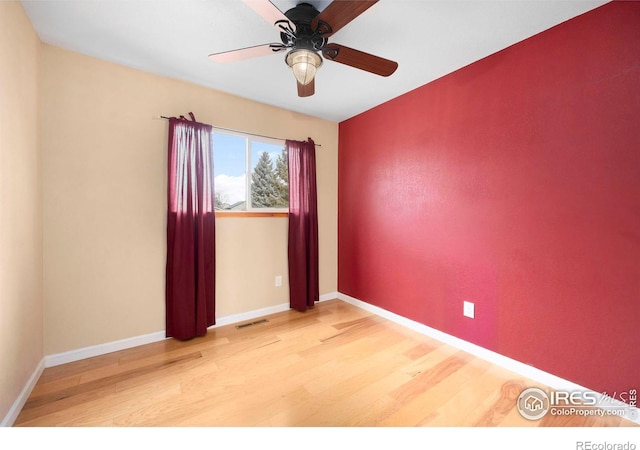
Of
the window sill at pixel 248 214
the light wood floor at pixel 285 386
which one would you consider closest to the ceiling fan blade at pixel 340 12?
the window sill at pixel 248 214

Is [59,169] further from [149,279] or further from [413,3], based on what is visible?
[413,3]

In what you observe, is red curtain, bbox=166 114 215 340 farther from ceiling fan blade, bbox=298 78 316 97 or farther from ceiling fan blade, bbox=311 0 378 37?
ceiling fan blade, bbox=311 0 378 37

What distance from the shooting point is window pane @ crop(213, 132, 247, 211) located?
2.62 m

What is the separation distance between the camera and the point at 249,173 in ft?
9.11

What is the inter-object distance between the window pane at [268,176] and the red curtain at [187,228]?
547 mm

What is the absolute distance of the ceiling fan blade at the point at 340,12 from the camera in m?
1.16

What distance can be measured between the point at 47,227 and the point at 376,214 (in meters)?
2.84

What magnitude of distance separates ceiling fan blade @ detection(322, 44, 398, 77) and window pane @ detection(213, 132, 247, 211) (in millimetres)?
1496

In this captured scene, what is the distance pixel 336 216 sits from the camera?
3467 millimetres

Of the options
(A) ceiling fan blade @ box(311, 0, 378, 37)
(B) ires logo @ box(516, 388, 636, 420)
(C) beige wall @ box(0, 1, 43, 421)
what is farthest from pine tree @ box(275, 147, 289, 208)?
(B) ires logo @ box(516, 388, 636, 420)

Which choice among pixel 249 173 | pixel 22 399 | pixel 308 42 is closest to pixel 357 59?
pixel 308 42

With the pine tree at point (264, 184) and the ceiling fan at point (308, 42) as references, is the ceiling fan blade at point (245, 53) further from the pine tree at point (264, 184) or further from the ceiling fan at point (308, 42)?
the pine tree at point (264, 184)
